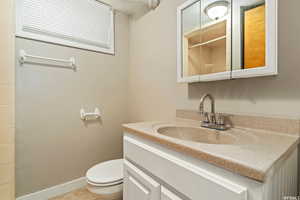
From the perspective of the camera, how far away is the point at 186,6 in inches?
46.1

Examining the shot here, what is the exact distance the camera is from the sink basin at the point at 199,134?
0.84 meters

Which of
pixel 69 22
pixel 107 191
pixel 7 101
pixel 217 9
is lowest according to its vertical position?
pixel 107 191

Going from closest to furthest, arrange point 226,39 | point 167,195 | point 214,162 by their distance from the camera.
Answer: point 214,162, point 167,195, point 226,39

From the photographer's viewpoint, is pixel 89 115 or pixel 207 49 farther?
pixel 89 115

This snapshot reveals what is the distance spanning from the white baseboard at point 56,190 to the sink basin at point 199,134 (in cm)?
129

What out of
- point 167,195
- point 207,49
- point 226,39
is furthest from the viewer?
point 207,49

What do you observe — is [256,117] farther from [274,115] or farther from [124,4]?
[124,4]

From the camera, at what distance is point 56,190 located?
150 centimetres

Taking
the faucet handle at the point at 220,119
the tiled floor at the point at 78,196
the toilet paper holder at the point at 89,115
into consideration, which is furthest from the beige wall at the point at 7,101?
the faucet handle at the point at 220,119

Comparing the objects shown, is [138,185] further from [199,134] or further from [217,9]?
[217,9]

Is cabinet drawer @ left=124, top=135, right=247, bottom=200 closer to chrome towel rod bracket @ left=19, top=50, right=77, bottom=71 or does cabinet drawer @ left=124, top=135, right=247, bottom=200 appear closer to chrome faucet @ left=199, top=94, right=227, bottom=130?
chrome faucet @ left=199, top=94, right=227, bottom=130

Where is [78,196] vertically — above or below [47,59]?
below

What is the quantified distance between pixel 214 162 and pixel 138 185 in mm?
551

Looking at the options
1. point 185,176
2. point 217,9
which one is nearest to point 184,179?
point 185,176
